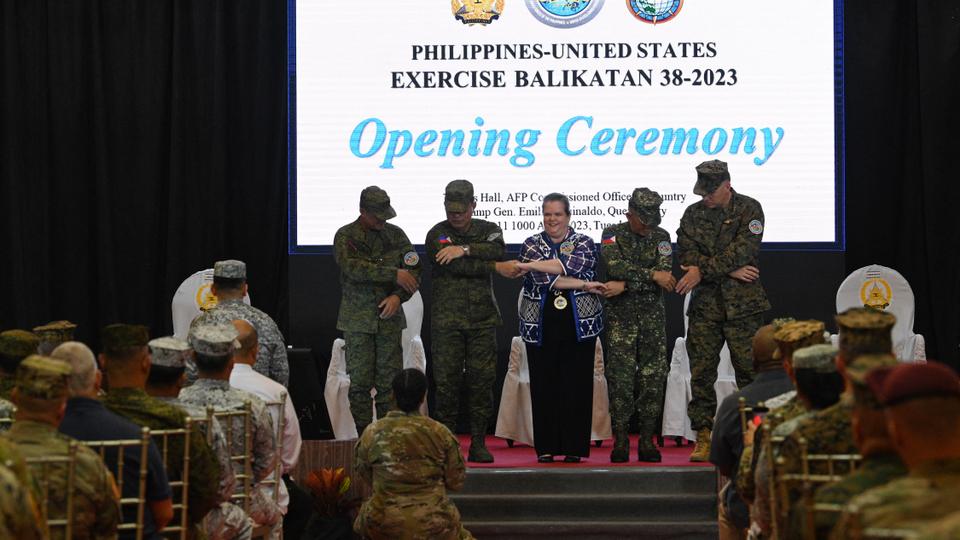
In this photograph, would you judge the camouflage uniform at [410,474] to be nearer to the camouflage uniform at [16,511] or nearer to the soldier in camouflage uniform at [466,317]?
the soldier in camouflage uniform at [466,317]

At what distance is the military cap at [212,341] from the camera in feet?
14.7

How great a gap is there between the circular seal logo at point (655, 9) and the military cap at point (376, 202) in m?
2.40

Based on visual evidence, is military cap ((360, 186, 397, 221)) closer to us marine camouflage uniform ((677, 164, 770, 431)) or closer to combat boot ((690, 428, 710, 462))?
us marine camouflage uniform ((677, 164, 770, 431))

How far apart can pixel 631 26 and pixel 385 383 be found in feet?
9.81

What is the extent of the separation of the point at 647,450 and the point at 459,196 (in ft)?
5.28

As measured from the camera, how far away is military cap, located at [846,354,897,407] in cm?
285

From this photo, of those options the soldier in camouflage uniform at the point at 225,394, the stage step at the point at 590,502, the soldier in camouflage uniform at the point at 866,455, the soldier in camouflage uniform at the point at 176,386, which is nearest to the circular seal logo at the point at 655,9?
the stage step at the point at 590,502

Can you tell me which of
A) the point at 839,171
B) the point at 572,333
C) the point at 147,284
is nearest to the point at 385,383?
the point at 572,333

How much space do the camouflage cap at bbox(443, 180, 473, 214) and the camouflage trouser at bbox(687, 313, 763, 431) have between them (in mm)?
1327

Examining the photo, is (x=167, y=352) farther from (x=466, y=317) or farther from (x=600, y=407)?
(x=600, y=407)

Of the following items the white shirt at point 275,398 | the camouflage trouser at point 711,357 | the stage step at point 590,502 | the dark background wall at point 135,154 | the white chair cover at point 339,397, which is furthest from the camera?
the dark background wall at point 135,154

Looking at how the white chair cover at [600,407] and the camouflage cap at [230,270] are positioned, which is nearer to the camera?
the camouflage cap at [230,270]

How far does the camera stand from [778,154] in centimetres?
834

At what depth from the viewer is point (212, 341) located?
4488 millimetres
